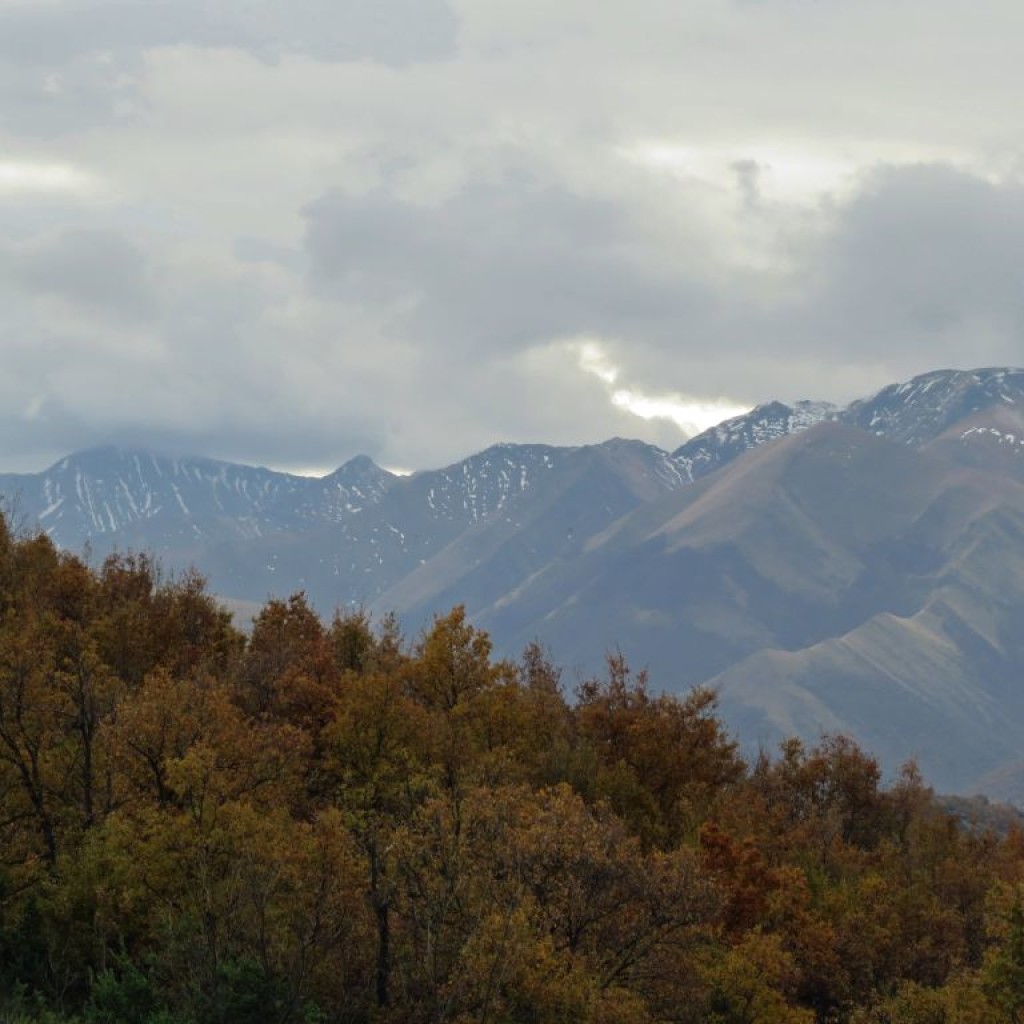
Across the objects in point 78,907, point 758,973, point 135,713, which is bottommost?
point 758,973

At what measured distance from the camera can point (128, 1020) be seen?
6138cm

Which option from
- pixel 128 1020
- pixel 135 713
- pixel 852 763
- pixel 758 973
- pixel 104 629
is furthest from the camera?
pixel 852 763

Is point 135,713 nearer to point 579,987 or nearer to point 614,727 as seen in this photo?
point 579,987

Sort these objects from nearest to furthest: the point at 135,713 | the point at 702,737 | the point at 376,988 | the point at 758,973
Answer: the point at 376,988, the point at 135,713, the point at 758,973, the point at 702,737

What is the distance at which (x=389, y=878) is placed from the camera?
64438 mm

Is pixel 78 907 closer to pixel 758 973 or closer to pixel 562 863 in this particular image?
pixel 562 863

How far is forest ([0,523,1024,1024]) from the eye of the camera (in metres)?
62.5

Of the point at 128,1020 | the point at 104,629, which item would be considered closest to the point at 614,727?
the point at 104,629

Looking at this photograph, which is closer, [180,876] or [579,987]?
[579,987]

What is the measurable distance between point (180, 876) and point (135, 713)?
1034cm

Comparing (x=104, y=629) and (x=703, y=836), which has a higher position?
(x=104, y=629)

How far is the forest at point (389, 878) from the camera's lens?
62.5m

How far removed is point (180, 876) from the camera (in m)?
68.1

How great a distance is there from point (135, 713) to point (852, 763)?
96889mm
